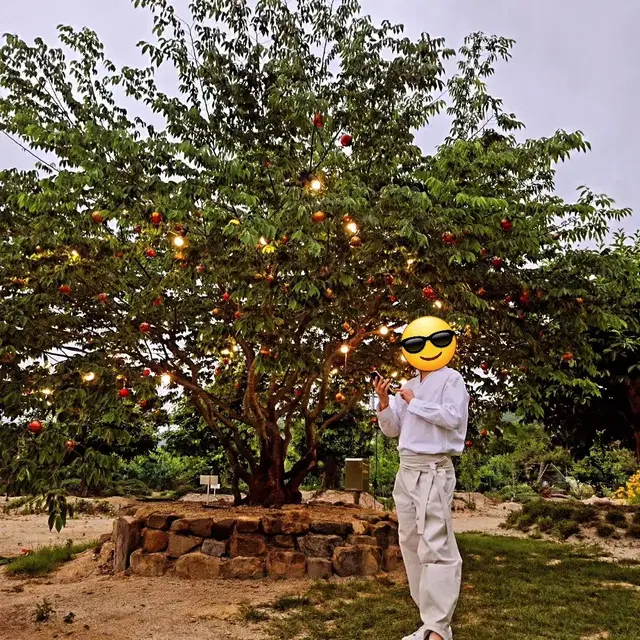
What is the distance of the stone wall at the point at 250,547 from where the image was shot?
675 centimetres

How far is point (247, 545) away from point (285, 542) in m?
0.48

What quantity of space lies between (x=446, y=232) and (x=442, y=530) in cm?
281

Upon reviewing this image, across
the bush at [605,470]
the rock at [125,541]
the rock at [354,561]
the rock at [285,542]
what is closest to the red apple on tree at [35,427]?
the rock at [125,541]

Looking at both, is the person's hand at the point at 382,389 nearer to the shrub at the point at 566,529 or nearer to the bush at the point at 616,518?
the shrub at the point at 566,529

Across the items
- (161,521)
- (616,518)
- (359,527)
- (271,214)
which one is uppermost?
(271,214)

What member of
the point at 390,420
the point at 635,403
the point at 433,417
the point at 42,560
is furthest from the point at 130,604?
the point at 635,403

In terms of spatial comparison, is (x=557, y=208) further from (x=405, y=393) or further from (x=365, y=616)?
(x=365, y=616)

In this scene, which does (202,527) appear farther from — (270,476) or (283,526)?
(270,476)

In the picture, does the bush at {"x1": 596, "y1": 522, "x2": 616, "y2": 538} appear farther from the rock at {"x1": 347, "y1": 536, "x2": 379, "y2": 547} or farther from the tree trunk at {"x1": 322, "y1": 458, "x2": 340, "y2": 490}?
the tree trunk at {"x1": 322, "y1": 458, "x2": 340, "y2": 490}

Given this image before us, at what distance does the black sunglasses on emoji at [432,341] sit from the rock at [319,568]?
169 inches

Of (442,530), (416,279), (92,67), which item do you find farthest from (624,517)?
(92,67)

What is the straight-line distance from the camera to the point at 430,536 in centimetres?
321

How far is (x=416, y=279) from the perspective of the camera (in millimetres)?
5965

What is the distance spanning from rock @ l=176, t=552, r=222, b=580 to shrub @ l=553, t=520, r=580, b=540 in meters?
7.22
